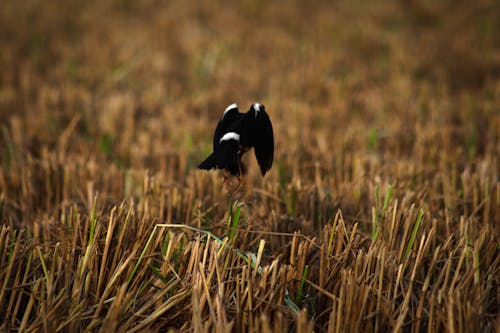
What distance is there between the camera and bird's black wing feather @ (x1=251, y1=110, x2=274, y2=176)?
1116 mm

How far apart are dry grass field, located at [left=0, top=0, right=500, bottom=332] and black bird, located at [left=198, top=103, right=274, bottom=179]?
0.12m

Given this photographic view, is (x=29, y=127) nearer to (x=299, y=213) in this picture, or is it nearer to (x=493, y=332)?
(x=299, y=213)

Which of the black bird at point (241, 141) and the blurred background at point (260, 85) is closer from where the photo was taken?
the black bird at point (241, 141)

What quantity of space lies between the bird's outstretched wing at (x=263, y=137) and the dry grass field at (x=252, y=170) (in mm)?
131

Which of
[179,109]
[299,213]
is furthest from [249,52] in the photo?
[299,213]

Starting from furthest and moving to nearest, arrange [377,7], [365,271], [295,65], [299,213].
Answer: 1. [377,7]
2. [295,65]
3. [299,213]
4. [365,271]

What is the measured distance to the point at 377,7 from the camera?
597 cm

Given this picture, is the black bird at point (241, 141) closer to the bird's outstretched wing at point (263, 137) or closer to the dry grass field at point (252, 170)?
the bird's outstretched wing at point (263, 137)

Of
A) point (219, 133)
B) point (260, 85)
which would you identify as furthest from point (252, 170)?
point (260, 85)

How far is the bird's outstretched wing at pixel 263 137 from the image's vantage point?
1.12 m

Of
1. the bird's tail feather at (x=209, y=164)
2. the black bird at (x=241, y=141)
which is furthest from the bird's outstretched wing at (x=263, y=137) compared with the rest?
the bird's tail feather at (x=209, y=164)

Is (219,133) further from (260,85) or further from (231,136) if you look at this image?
(260,85)

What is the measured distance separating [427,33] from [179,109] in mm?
3088

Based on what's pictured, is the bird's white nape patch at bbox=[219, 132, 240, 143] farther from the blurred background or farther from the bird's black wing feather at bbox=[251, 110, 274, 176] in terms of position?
the blurred background
